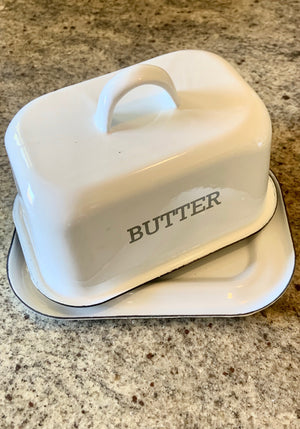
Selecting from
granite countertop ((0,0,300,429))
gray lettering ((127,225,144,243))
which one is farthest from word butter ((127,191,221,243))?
granite countertop ((0,0,300,429))

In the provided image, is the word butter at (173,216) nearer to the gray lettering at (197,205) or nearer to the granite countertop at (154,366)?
the gray lettering at (197,205)

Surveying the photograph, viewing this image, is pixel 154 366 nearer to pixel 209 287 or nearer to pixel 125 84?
pixel 209 287

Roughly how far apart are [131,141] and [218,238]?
0.49ft

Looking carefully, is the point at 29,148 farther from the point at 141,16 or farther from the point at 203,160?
the point at 141,16

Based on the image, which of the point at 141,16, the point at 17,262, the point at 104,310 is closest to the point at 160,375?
the point at 104,310

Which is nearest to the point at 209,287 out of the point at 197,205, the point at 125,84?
the point at 197,205

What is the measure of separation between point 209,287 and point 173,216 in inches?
3.6

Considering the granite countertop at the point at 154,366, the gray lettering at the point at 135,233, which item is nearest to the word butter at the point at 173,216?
the gray lettering at the point at 135,233

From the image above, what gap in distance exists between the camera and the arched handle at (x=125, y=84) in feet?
1.56

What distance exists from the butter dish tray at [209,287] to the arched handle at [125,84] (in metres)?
0.17

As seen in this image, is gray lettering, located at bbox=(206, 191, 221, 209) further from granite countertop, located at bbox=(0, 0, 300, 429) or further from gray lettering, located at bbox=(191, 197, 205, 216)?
granite countertop, located at bbox=(0, 0, 300, 429)

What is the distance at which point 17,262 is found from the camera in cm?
59

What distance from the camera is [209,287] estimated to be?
546 mm

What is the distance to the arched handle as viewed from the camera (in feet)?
1.56
